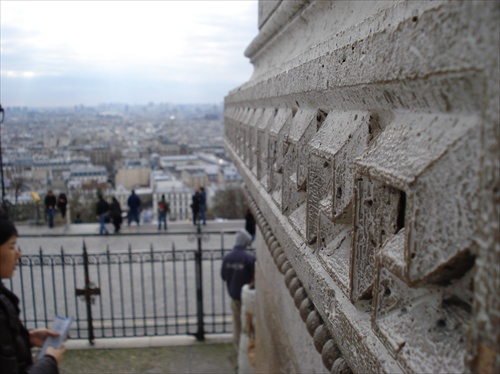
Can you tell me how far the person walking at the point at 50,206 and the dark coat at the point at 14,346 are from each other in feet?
33.0

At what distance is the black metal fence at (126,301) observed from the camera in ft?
21.2

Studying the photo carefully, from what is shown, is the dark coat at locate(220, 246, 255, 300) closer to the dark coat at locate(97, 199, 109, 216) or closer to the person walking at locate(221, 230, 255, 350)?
the person walking at locate(221, 230, 255, 350)

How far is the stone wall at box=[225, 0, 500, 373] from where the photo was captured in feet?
1.84

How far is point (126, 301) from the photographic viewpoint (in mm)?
7832

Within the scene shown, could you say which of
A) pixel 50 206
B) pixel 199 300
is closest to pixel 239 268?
pixel 199 300

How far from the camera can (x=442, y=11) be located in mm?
644

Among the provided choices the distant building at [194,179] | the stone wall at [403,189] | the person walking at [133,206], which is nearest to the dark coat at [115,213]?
the person walking at [133,206]

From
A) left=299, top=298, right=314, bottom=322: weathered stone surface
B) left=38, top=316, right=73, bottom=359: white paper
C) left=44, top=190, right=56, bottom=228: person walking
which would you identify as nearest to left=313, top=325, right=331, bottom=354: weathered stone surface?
left=299, top=298, right=314, bottom=322: weathered stone surface

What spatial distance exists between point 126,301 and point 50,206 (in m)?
5.42

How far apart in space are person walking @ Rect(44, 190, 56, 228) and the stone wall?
454 inches

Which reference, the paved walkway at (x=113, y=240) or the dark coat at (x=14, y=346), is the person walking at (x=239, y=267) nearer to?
the dark coat at (x=14, y=346)

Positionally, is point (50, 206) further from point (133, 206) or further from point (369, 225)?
point (369, 225)

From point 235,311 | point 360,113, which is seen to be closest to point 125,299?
point 235,311

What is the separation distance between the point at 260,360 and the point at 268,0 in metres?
2.74
